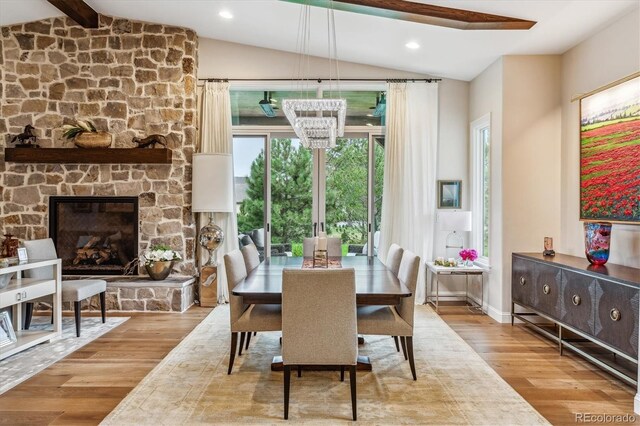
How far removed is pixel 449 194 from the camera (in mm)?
5746

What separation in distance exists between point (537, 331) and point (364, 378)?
2192 millimetres

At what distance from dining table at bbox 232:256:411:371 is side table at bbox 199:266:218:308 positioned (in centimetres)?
158

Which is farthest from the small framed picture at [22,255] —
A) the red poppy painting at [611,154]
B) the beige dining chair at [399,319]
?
the red poppy painting at [611,154]

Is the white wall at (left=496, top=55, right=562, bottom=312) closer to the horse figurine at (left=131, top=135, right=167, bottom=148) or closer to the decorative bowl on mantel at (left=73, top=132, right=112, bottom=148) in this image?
the horse figurine at (left=131, top=135, right=167, bottom=148)

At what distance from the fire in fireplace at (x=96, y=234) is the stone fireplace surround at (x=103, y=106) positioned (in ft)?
0.39

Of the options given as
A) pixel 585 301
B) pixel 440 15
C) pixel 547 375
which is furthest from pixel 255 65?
pixel 547 375

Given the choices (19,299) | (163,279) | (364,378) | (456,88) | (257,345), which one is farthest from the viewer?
(456,88)

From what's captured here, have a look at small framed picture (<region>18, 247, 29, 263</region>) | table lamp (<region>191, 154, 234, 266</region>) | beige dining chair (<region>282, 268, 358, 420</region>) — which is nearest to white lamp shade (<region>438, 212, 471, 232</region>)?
table lamp (<region>191, 154, 234, 266</region>)

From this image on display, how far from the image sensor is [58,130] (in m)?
5.45

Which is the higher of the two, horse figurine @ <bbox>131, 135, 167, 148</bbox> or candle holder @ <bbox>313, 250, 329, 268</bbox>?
horse figurine @ <bbox>131, 135, 167, 148</bbox>

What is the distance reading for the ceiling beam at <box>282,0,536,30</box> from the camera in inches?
156

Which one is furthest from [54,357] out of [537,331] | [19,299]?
[537,331]

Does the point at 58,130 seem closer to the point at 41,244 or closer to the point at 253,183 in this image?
the point at 41,244

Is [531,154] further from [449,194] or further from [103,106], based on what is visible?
[103,106]
